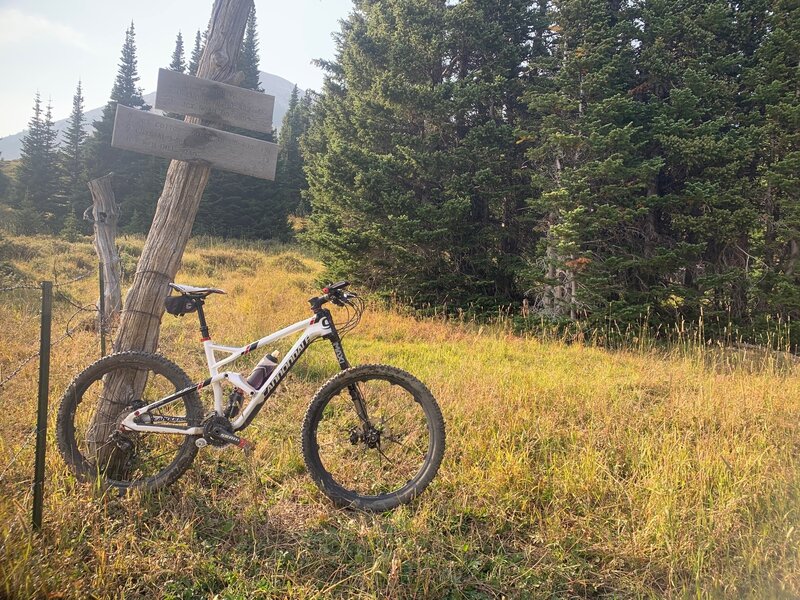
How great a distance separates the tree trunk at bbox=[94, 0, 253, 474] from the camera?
3.05m

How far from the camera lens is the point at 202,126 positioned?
3.06 metres

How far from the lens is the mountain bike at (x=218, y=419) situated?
9.27ft

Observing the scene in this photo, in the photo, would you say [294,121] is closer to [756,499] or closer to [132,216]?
[132,216]

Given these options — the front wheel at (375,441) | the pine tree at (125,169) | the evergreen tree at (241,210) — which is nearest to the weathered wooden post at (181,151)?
the front wheel at (375,441)

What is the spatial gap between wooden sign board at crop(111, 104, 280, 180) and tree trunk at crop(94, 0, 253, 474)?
0.19 m

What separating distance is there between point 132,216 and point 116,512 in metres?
29.5

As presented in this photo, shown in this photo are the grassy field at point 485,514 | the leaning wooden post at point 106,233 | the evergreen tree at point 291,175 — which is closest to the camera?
the grassy field at point 485,514

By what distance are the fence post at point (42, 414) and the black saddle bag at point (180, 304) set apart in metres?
0.69

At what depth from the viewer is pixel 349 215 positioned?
1224 centimetres

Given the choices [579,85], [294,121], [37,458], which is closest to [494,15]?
[579,85]

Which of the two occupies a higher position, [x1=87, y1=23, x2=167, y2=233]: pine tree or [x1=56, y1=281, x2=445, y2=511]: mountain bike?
[x1=87, y1=23, x2=167, y2=233]: pine tree

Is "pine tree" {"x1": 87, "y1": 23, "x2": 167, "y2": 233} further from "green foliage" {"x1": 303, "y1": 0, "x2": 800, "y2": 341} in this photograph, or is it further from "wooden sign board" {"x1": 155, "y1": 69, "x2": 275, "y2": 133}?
"wooden sign board" {"x1": 155, "y1": 69, "x2": 275, "y2": 133}

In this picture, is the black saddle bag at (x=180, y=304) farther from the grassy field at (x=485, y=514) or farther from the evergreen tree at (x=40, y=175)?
the evergreen tree at (x=40, y=175)

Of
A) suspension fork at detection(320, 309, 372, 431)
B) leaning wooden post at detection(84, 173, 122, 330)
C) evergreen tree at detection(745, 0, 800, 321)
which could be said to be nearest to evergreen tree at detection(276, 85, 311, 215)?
leaning wooden post at detection(84, 173, 122, 330)
